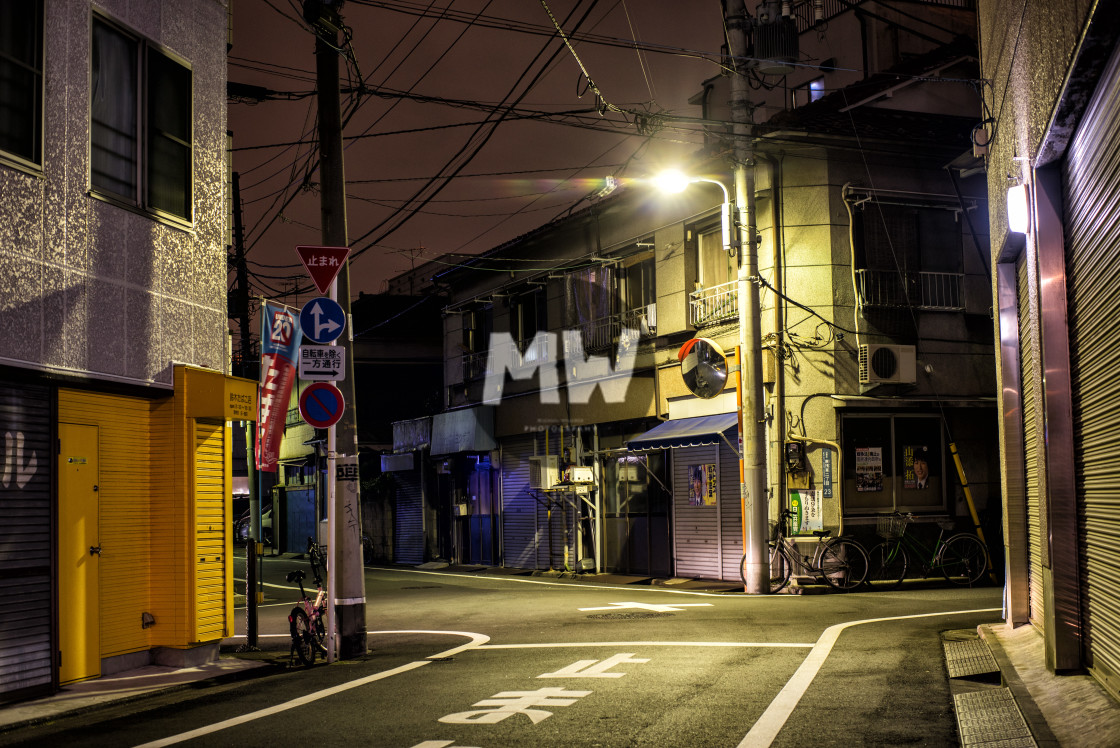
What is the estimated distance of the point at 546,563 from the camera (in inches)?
1093

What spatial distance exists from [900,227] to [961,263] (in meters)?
1.60

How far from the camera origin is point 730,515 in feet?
70.2

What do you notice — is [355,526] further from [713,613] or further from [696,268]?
[696,268]

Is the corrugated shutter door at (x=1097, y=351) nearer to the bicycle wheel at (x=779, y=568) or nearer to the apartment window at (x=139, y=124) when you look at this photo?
the apartment window at (x=139, y=124)

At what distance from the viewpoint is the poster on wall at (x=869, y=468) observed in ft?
66.7

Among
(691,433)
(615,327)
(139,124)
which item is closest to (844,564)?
(691,433)

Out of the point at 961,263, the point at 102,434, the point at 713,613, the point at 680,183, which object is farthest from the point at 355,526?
the point at 961,263

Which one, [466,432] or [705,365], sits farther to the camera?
[466,432]

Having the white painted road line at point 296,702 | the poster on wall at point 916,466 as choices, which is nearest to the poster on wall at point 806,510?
the poster on wall at point 916,466

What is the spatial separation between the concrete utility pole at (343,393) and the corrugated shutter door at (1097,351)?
293 inches

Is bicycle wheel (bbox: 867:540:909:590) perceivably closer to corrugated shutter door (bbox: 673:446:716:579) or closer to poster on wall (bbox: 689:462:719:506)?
corrugated shutter door (bbox: 673:446:716:579)

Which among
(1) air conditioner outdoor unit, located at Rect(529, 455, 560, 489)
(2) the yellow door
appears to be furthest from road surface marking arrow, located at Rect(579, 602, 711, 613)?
(1) air conditioner outdoor unit, located at Rect(529, 455, 560, 489)

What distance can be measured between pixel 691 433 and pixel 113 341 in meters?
12.6

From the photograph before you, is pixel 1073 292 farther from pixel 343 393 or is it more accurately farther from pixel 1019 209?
pixel 343 393
